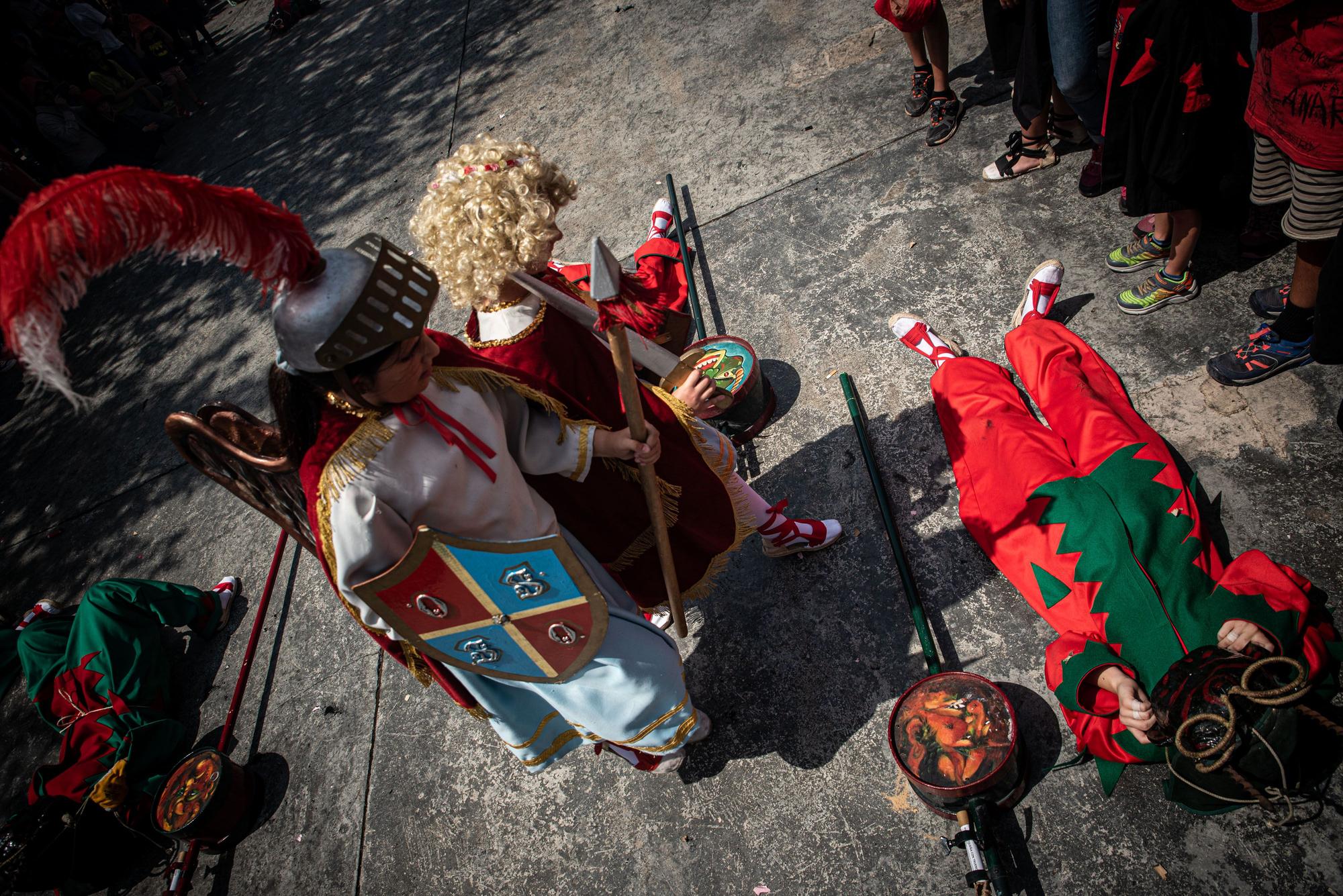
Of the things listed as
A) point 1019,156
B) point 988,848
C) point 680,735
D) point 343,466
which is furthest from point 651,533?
point 1019,156

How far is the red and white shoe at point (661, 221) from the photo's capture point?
443cm

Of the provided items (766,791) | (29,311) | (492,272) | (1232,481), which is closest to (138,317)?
(492,272)

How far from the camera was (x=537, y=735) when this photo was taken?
2367mm

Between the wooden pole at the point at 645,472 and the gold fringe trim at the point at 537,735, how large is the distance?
55 centimetres

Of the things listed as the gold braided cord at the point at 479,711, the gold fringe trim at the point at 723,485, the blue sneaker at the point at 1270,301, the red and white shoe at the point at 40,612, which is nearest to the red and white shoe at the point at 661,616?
the gold fringe trim at the point at 723,485

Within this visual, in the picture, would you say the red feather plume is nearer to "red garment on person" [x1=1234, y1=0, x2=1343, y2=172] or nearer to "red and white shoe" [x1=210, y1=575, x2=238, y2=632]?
"red garment on person" [x1=1234, y1=0, x2=1343, y2=172]

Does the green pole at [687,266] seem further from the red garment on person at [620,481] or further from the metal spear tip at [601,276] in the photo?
the metal spear tip at [601,276]

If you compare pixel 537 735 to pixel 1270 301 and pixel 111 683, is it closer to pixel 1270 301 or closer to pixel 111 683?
pixel 111 683

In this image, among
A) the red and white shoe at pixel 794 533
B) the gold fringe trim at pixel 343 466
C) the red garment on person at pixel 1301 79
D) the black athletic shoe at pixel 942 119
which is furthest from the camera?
the black athletic shoe at pixel 942 119

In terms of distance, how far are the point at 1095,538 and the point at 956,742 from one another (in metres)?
0.82

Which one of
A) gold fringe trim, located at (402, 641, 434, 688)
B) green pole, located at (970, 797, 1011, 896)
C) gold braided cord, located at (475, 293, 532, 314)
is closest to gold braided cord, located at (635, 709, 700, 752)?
gold fringe trim, located at (402, 641, 434, 688)

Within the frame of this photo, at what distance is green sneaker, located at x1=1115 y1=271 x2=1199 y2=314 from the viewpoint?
3.11 m

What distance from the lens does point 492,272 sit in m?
2.24

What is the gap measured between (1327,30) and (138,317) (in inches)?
334
